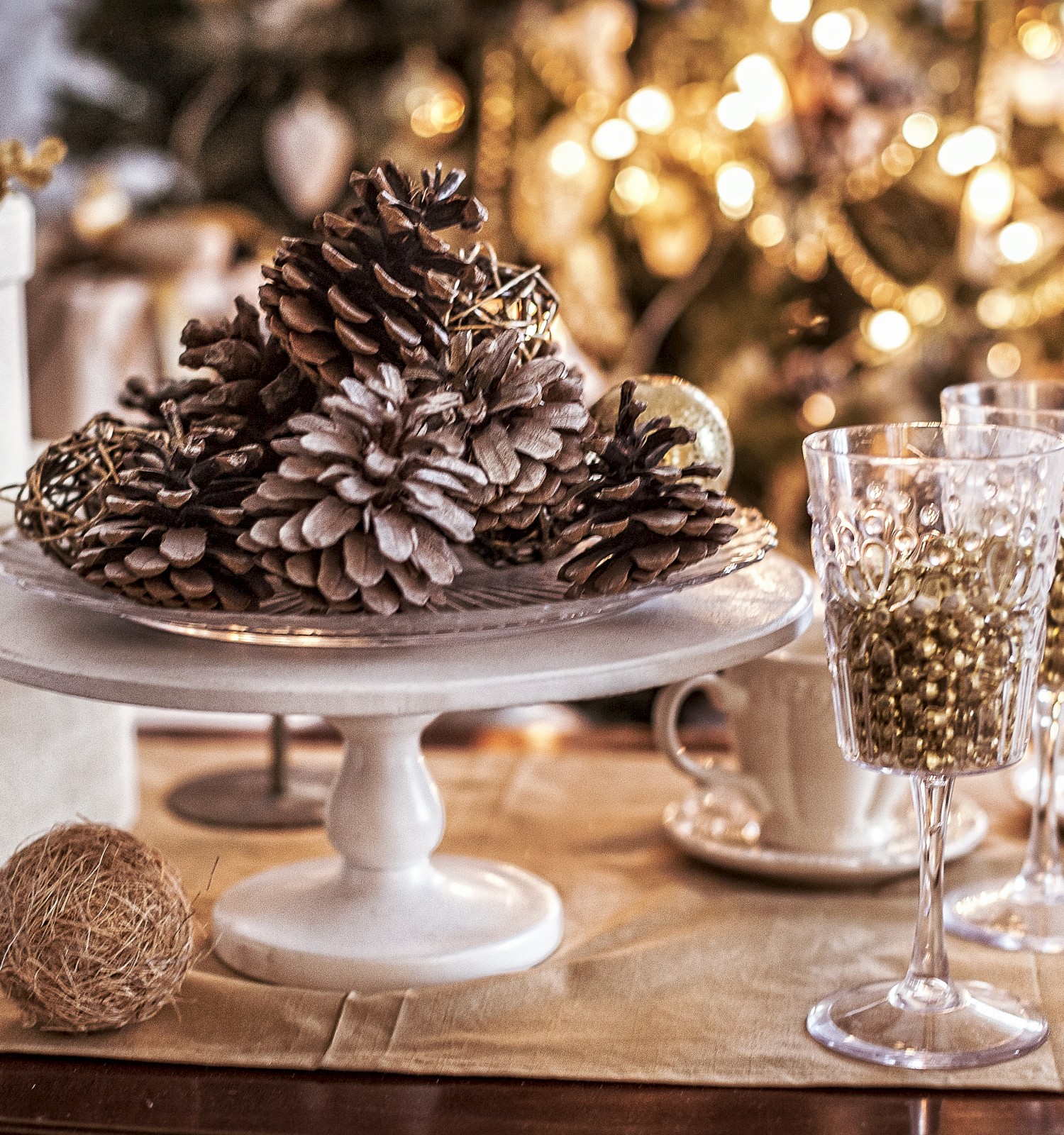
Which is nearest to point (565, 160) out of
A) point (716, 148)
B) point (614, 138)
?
point (614, 138)

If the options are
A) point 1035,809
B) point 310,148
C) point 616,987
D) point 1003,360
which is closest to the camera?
point 616,987

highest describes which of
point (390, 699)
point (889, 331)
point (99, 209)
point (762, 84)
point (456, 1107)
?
point (762, 84)

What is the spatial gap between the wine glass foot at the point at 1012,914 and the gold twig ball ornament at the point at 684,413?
209 mm

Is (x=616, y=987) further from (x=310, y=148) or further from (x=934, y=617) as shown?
(x=310, y=148)

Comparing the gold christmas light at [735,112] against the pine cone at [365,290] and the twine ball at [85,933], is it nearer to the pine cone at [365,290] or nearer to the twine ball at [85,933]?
the pine cone at [365,290]

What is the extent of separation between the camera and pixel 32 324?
1469mm

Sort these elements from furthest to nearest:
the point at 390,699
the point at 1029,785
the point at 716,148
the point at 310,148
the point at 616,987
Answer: the point at 716,148
the point at 310,148
the point at 1029,785
the point at 616,987
the point at 390,699

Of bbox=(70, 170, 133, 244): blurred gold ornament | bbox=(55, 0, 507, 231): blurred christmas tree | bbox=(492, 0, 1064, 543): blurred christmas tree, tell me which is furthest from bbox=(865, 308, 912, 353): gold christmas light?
bbox=(70, 170, 133, 244): blurred gold ornament

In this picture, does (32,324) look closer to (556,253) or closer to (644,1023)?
(556,253)

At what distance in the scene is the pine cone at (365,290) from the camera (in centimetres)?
55

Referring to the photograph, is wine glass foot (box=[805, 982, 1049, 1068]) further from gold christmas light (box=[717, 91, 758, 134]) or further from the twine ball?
gold christmas light (box=[717, 91, 758, 134])

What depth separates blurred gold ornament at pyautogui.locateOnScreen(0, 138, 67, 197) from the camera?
705 mm

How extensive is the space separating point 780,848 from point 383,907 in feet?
0.62

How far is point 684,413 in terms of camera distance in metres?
0.65
